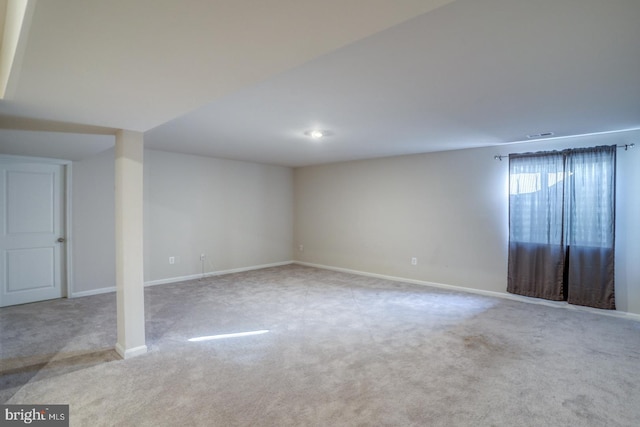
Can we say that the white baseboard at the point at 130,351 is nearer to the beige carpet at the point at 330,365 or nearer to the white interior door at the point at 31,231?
the beige carpet at the point at 330,365

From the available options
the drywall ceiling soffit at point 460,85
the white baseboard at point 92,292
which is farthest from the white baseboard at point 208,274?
the drywall ceiling soffit at point 460,85

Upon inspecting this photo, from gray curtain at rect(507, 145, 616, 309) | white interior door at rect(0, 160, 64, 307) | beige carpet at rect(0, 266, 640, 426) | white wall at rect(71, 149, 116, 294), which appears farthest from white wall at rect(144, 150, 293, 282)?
gray curtain at rect(507, 145, 616, 309)

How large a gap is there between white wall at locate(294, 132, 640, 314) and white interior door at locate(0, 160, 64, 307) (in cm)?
452

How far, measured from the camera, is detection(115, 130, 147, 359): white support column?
9.34ft

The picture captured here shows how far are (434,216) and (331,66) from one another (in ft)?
13.0

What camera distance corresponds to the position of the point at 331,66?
7.35ft

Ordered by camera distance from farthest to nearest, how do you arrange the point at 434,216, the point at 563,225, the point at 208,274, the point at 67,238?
the point at 208,274
the point at 434,216
the point at 67,238
the point at 563,225

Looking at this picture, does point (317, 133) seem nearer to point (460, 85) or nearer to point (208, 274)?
point (460, 85)

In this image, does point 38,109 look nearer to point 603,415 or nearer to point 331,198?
point 603,415

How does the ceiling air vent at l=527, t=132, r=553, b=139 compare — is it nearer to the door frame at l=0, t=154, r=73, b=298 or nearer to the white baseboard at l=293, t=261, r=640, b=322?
the white baseboard at l=293, t=261, r=640, b=322

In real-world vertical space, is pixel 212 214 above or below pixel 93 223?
above

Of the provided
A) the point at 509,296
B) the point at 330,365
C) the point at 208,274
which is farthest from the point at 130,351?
the point at 509,296

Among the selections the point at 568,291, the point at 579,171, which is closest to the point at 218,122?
the point at 579,171

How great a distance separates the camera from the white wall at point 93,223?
4.79 metres
